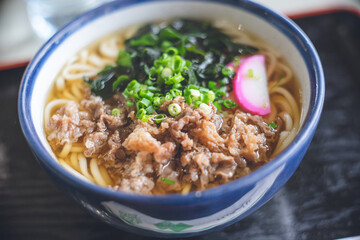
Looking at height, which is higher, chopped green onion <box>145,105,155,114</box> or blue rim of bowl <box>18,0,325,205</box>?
blue rim of bowl <box>18,0,325,205</box>

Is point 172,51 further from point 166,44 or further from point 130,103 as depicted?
point 130,103

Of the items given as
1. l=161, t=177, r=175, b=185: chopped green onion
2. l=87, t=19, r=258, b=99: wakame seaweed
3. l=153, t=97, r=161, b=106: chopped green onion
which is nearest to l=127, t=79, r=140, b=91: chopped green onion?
l=87, t=19, r=258, b=99: wakame seaweed

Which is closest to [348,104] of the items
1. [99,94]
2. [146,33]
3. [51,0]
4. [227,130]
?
[227,130]

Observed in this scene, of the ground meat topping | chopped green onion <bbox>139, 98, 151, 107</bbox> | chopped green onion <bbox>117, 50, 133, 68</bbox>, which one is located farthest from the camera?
chopped green onion <bbox>117, 50, 133, 68</bbox>

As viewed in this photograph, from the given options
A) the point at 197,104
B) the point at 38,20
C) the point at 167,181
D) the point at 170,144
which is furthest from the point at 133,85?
the point at 38,20

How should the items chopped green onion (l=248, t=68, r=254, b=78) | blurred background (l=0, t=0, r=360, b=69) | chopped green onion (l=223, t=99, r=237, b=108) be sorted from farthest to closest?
Result: 1. blurred background (l=0, t=0, r=360, b=69)
2. chopped green onion (l=248, t=68, r=254, b=78)
3. chopped green onion (l=223, t=99, r=237, b=108)

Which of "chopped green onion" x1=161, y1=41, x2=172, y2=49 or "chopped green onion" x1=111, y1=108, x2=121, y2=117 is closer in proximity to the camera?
"chopped green onion" x1=111, y1=108, x2=121, y2=117

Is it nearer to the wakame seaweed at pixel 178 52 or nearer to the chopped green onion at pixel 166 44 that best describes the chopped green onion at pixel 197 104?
the wakame seaweed at pixel 178 52

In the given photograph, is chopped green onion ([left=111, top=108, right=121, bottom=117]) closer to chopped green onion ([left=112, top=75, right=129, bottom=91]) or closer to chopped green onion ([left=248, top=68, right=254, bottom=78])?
chopped green onion ([left=112, top=75, right=129, bottom=91])

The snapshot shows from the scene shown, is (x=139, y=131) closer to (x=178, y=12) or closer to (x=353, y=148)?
(x=178, y=12)
